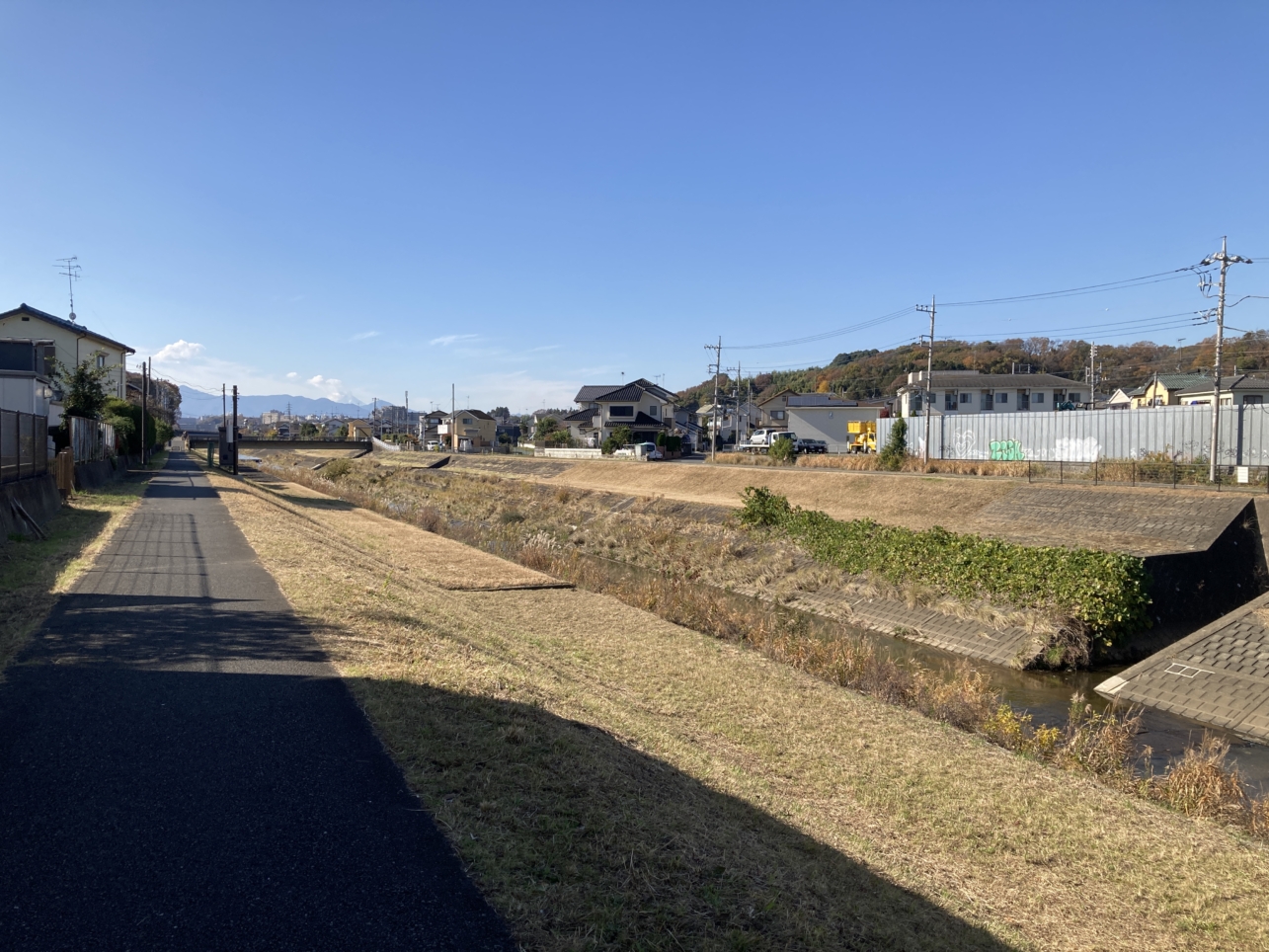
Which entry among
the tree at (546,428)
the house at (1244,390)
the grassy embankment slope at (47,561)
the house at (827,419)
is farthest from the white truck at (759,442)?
the grassy embankment slope at (47,561)

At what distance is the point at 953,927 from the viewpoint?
17.1 feet

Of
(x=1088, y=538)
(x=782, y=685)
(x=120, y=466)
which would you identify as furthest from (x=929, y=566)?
(x=120, y=466)

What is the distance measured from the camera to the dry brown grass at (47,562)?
8.97 meters

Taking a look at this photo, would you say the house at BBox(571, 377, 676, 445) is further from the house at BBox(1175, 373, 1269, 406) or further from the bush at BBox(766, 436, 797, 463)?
the house at BBox(1175, 373, 1269, 406)

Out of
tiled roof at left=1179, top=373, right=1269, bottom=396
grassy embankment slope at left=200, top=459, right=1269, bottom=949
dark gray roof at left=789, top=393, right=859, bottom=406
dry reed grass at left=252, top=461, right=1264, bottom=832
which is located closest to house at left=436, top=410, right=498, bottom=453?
dark gray roof at left=789, top=393, right=859, bottom=406

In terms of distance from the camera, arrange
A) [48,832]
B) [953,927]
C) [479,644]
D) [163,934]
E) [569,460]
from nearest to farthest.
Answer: [163,934]
[48,832]
[953,927]
[479,644]
[569,460]

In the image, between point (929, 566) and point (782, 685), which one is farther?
point (929, 566)

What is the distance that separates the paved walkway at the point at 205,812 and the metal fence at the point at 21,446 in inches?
443

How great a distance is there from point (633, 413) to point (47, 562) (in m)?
75.1

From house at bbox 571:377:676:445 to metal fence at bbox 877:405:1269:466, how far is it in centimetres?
4202

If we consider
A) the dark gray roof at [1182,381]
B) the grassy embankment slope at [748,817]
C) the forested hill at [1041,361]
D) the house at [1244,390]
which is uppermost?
the forested hill at [1041,361]

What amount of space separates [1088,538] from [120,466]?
4490cm

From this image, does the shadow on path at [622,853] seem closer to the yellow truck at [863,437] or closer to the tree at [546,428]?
the yellow truck at [863,437]

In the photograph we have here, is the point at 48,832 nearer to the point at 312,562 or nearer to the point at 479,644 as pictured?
the point at 479,644
